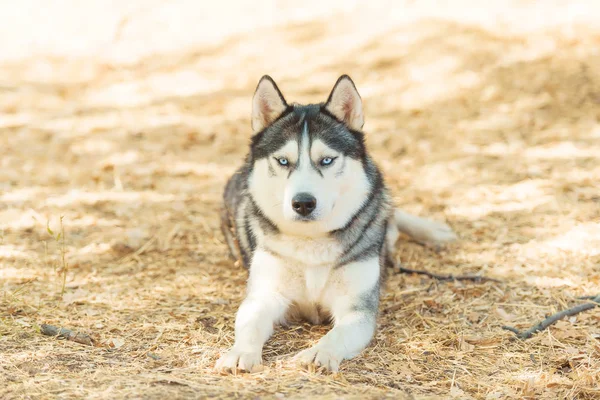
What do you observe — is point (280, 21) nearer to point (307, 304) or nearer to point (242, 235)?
point (242, 235)

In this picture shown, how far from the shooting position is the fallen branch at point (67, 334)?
161 inches

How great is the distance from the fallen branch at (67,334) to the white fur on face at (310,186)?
4.62ft

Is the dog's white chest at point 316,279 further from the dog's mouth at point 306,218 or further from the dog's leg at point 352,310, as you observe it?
the dog's mouth at point 306,218

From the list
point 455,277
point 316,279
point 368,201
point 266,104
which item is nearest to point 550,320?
point 455,277

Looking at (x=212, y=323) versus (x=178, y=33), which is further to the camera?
(x=178, y=33)

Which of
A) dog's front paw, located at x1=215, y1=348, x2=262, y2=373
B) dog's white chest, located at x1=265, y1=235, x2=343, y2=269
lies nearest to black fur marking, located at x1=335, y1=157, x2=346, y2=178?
dog's white chest, located at x1=265, y1=235, x2=343, y2=269

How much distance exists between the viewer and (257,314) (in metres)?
4.20

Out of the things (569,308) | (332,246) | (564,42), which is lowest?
(569,308)

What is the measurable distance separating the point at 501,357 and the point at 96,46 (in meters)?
8.35

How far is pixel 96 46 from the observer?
10.2 metres

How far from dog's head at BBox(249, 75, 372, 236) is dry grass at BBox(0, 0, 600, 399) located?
87 centimetres

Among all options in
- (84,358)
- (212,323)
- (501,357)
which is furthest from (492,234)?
(84,358)

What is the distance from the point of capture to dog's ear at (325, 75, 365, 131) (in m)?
4.40

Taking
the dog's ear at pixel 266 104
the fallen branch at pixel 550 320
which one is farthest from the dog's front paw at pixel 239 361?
the fallen branch at pixel 550 320
